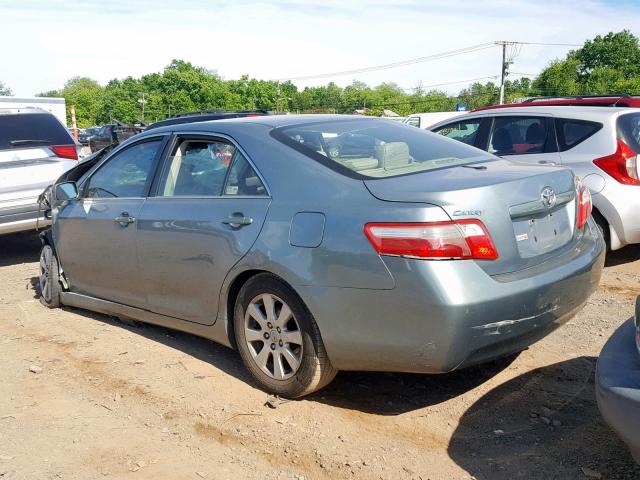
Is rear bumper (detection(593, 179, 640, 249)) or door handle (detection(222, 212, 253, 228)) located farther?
rear bumper (detection(593, 179, 640, 249))

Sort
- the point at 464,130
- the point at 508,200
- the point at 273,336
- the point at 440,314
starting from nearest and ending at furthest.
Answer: the point at 440,314 → the point at 508,200 → the point at 273,336 → the point at 464,130

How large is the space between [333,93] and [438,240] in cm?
11838

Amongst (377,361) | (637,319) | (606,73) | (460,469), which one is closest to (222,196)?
(377,361)

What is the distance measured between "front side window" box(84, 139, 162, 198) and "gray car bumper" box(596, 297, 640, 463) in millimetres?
3181

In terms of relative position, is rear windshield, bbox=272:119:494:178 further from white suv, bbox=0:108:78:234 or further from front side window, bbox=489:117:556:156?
white suv, bbox=0:108:78:234

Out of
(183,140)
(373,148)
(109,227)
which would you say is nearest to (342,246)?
(373,148)

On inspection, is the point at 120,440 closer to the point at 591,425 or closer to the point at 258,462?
the point at 258,462

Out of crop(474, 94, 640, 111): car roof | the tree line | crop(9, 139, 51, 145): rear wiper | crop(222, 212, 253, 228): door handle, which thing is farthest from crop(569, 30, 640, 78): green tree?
crop(222, 212, 253, 228): door handle

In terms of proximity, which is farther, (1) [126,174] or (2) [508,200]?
(1) [126,174]

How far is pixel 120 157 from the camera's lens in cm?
517

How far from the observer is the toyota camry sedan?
3182 millimetres

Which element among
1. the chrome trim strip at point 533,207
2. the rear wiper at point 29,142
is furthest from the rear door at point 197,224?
the rear wiper at point 29,142

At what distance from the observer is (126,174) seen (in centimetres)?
506

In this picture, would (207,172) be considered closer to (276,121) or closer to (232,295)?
(276,121)
